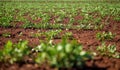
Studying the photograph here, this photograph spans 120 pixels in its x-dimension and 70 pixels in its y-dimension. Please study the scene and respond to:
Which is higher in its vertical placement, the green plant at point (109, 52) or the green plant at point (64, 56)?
the green plant at point (64, 56)

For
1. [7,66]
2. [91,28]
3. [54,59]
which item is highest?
[54,59]

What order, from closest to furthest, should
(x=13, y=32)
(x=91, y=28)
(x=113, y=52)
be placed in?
(x=113, y=52), (x=13, y=32), (x=91, y=28)

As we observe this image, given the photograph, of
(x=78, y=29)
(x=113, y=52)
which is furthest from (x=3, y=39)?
(x=113, y=52)

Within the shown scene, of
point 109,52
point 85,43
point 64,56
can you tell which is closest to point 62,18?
point 85,43

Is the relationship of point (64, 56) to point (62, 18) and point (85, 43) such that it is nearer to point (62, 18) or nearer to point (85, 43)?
point (85, 43)

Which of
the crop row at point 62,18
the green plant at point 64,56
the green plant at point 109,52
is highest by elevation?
the green plant at point 64,56

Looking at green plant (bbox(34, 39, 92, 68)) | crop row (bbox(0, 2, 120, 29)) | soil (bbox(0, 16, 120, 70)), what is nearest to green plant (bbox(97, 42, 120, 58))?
soil (bbox(0, 16, 120, 70))

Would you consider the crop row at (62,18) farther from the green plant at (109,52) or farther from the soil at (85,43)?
the green plant at (109,52)

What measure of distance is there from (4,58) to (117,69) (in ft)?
8.20

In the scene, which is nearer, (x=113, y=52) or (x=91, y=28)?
(x=113, y=52)

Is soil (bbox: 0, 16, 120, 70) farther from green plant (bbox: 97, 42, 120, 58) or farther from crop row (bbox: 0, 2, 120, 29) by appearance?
crop row (bbox: 0, 2, 120, 29)

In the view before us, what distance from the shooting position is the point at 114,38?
8.86 meters

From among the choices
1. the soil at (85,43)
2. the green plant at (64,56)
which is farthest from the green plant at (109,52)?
the green plant at (64,56)

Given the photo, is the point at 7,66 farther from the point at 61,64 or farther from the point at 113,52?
the point at 113,52
